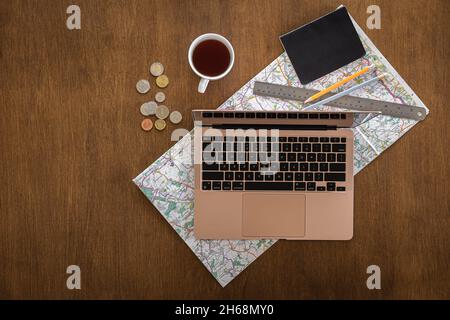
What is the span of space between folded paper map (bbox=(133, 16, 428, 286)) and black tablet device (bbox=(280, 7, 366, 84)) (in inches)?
0.7

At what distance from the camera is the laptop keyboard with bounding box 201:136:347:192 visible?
854 millimetres

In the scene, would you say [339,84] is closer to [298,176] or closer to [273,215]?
[298,176]

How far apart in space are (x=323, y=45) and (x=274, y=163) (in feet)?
1.12

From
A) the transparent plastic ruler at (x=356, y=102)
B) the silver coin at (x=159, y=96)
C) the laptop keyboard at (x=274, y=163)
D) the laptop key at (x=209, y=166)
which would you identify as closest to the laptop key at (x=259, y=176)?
the laptop keyboard at (x=274, y=163)

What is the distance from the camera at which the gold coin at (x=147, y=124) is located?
0.90 meters

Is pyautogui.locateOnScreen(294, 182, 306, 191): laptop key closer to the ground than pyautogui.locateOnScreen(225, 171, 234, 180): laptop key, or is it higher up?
closer to the ground

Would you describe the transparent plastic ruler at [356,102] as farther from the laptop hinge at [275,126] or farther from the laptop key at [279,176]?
the laptop key at [279,176]

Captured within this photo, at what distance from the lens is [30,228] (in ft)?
2.97

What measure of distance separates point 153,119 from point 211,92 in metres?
0.17

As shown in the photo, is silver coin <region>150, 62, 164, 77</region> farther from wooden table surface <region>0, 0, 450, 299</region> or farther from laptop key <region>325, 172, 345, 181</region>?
laptop key <region>325, 172, 345, 181</region>

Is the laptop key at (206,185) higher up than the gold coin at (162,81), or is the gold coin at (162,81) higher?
the gold coin at (162,81)

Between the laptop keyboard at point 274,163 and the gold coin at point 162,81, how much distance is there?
183mm

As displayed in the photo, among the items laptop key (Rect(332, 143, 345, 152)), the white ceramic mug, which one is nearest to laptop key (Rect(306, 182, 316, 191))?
laptop key (Rect(332, 143, 345, 152))

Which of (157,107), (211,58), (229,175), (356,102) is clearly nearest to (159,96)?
(157,107)
